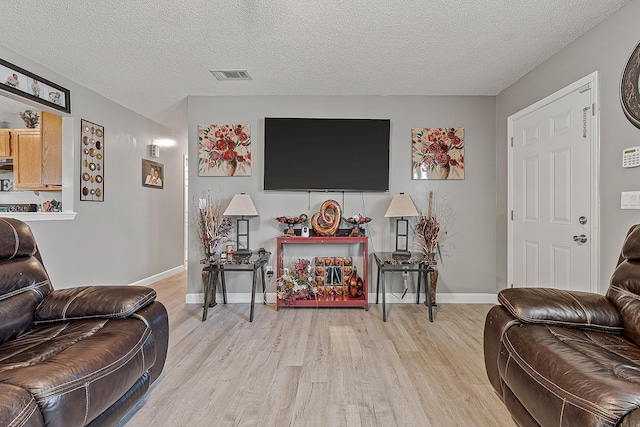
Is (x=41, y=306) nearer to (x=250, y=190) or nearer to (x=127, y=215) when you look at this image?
(x=250, y=190)

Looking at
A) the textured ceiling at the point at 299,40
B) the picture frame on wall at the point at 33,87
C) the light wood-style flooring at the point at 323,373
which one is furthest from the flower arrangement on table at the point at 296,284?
the picture frame on wall at the point at 33,87

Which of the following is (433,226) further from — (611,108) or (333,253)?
(611,108)

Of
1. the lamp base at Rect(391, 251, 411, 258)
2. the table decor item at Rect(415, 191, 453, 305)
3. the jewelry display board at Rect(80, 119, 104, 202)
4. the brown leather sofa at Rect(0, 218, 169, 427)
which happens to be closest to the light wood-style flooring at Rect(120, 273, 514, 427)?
the brown leather sofa at Rect(0, 218, 169, 427)

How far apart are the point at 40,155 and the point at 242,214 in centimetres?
231

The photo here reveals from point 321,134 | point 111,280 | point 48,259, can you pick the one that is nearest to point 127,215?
point 111,280

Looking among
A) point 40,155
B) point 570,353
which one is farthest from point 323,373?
point 40,155

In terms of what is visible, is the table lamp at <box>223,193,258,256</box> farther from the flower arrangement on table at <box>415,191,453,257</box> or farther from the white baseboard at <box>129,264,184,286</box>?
the flower arrangement on table at <box>415,191,453,257</box>

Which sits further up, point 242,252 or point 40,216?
point 40,216

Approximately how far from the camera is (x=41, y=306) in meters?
1.87

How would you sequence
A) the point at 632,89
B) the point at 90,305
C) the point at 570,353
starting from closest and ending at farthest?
1. the point at 570,353
2. the point at 90,305
3. the point at 632,89

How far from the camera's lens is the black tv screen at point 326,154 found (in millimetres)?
3967

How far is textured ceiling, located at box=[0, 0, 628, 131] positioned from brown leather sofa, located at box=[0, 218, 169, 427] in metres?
1.64

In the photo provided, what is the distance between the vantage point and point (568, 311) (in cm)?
174

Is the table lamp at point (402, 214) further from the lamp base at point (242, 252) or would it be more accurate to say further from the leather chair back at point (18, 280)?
the leather chair back at point (18, 280)
